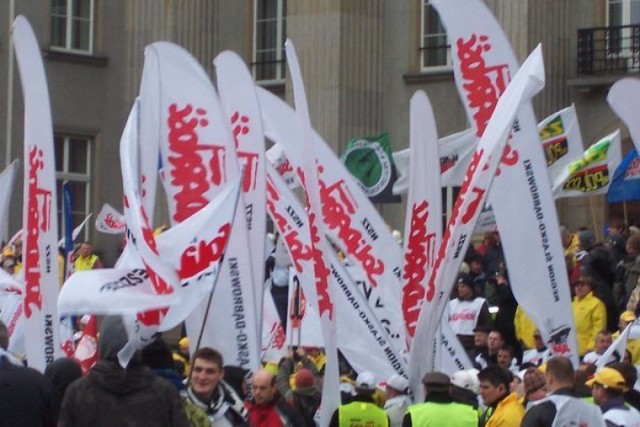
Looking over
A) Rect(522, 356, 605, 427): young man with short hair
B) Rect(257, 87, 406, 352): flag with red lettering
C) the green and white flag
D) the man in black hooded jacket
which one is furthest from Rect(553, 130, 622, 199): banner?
the man in black hooded jacket

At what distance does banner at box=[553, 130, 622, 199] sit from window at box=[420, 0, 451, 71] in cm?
940

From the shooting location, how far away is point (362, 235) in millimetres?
16531

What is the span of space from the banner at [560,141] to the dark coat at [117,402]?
38.2 feet

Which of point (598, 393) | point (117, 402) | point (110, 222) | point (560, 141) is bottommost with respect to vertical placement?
point (598, 393)

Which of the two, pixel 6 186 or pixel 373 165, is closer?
pixel 6 186

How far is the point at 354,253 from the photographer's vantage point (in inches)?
652

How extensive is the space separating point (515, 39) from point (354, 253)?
11869 mm

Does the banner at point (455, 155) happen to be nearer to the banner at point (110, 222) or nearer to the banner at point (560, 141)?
the banner at point (560, 141)

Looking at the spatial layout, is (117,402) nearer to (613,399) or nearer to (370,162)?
(613,399)

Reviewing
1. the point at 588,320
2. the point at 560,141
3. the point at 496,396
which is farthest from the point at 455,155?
the point at 496,396

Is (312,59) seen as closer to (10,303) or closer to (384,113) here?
(384,113)

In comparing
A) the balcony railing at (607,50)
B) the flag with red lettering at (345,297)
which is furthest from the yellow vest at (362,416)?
the balcony railing at (607,50)

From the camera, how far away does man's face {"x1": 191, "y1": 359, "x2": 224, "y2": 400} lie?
35.0ft

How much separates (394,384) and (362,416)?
3.73ft
